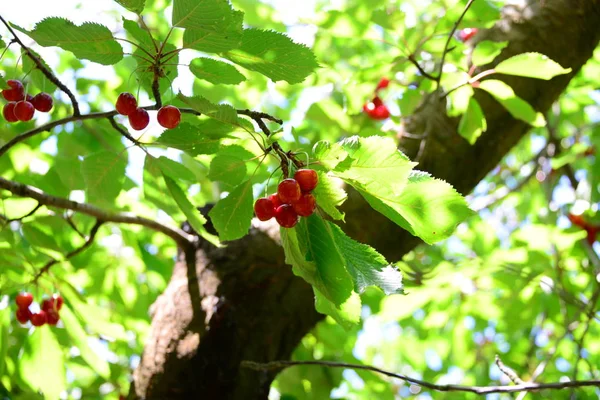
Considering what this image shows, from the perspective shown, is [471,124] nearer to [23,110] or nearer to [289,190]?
[289,190]

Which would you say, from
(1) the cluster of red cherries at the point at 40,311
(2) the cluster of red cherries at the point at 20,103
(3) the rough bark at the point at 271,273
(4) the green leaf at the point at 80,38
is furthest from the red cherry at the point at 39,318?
(4) the green leaf at the point at 80,38

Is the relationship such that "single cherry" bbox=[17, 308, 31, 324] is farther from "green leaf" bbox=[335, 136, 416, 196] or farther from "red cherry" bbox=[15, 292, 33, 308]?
"green leaf" bbox=[335, 136, 416, 196]

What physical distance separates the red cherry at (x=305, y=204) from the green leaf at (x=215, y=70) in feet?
0.99

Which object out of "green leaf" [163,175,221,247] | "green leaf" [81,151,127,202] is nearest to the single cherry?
"green leaf" [81,151,127,202]

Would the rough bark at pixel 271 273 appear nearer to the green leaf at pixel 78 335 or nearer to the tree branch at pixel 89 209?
the tree branch at pixel 89 209

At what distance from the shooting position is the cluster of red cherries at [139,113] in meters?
0.99

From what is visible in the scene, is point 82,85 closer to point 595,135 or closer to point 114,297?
point 114,297

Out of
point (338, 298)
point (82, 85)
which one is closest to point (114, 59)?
point (338, 298)

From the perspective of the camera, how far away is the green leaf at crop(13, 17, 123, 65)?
932 millimetres

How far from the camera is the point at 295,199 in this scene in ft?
2.90

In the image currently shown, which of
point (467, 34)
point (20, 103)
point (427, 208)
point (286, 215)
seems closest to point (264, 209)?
point (286, 215)

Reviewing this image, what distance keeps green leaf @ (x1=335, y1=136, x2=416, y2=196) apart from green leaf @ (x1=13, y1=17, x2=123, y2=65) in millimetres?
474

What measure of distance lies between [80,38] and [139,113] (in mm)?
180

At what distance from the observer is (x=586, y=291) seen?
2.80 m
